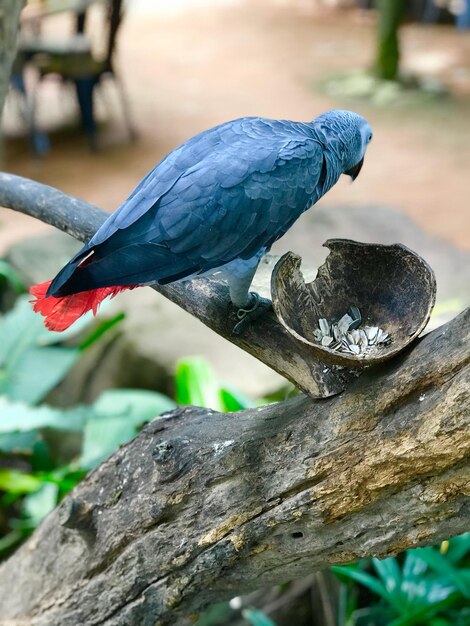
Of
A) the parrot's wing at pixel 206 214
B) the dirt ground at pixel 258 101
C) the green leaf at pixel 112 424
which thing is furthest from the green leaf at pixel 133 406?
the dirt ground at pixel 258 101

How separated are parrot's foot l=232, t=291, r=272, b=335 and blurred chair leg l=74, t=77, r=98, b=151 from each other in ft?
13.7

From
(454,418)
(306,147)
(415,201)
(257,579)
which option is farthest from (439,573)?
(415,201)

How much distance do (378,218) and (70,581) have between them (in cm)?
257

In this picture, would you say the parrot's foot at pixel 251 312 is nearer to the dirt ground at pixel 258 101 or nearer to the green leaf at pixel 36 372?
the green leaf at pixel 36 372

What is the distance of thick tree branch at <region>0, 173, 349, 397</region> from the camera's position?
3.32 ft

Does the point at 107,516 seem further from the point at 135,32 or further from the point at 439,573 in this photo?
the point at 135,32

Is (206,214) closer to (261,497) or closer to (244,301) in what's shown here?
(244,301)

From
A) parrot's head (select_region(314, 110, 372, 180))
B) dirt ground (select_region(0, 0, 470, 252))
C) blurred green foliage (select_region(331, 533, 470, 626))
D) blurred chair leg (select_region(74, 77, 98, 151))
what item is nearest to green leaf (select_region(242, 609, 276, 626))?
blurred green foliage (select_region(331, 533, 470, 626))

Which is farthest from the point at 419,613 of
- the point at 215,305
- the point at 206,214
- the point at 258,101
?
the point at 258,101

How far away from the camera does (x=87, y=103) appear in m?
5.07

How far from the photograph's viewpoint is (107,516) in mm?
1212

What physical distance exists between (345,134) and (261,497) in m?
0.56

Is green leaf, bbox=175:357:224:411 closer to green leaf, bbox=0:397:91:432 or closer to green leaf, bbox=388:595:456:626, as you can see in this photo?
green leaf, bbox=0:397:91:432

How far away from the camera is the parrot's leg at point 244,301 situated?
1.12 metres
